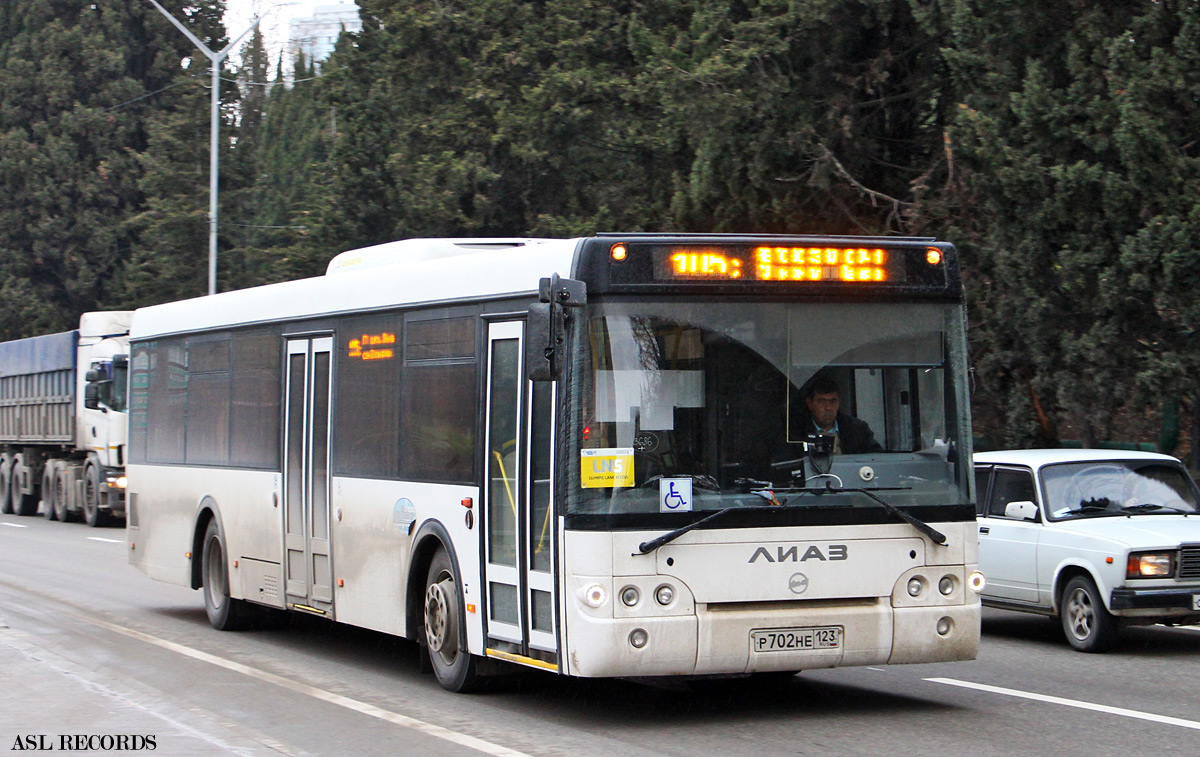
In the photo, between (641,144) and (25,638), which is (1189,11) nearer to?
(25,638)

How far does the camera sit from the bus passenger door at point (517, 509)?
885 centimetres

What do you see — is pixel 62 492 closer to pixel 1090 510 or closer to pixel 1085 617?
pixel 1090 510

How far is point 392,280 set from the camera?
35.9 ft

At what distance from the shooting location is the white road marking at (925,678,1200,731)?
8891mm

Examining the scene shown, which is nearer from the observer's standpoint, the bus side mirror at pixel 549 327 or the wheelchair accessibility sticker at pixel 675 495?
the bus side mirror at pixel 549 327

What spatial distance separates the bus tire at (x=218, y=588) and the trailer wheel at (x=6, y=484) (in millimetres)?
22951

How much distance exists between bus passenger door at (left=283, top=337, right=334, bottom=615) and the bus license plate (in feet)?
13.6

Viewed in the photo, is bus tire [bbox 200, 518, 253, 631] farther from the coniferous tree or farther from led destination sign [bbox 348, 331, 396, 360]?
the coniferous tree

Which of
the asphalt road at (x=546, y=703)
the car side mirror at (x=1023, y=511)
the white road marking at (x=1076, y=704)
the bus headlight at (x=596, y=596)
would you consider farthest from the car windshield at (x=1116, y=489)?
the bus headlight at (x=596, y=596)

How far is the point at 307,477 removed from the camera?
1220 cm

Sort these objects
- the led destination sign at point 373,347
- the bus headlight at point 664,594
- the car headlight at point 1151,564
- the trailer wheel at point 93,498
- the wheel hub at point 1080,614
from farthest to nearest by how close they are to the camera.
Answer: the trailer wheel at point 93,498 → the wheel hub at point 1080,614 → the car headlight at point 1151,564 → the led destination sign at point 373,347 → the bus headlight at point 664,594

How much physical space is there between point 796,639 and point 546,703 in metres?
1.76

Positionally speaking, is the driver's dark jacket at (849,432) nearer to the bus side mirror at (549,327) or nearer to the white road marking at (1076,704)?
the bus side mirror at (549,327)

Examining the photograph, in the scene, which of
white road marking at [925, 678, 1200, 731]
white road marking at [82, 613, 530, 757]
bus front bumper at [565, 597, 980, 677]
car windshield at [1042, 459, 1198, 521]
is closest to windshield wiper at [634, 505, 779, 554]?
bus front bumper at [565, 597, 980, 677]
